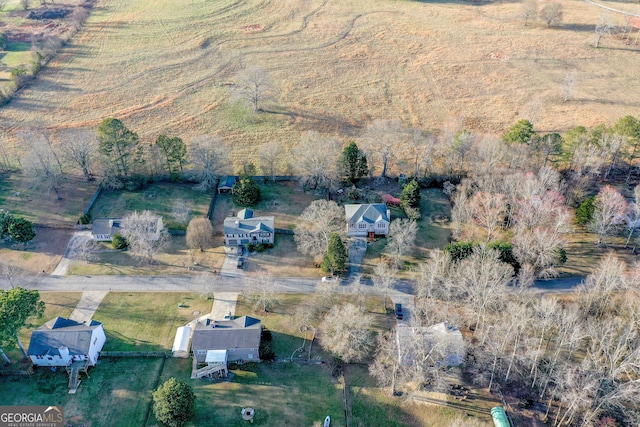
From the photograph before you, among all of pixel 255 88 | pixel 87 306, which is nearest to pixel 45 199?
pixel 87 306

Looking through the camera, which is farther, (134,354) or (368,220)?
(368,220)

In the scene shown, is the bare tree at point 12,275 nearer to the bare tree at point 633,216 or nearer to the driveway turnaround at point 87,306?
the driveway turnaround at point 87,306

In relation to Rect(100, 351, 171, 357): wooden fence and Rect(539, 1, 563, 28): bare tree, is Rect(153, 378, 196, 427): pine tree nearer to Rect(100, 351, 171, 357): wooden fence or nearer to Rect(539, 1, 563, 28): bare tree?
Rect(100, 351, 171, 357): wooden fence

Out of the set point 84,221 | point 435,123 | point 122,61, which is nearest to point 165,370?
A: point 84,221

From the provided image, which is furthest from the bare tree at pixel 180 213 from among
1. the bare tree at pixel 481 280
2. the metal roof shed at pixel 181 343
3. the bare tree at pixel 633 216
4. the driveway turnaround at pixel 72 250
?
the bare tree at pixel 633 216

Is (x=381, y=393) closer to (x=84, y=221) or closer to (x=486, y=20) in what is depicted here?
(x=84, y=221)

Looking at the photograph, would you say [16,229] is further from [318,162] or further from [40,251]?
[318,162]
